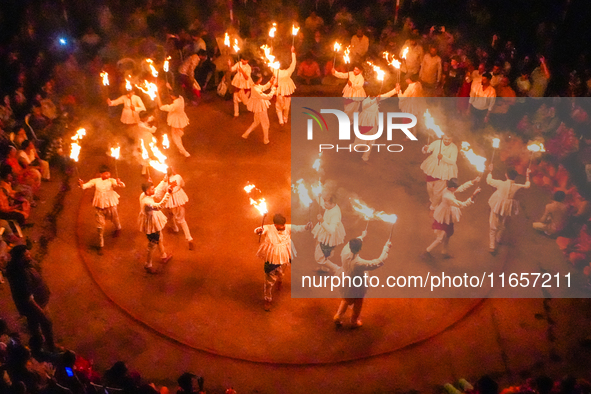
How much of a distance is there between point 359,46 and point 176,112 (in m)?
7.21

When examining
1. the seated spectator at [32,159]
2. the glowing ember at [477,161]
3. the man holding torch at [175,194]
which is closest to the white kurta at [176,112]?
the man holding torch at [175,194]

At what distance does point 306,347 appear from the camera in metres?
8.70

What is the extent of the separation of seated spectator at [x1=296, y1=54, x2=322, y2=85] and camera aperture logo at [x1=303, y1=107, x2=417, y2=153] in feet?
5.15

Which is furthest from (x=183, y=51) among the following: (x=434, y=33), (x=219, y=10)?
(x=434, y=33)

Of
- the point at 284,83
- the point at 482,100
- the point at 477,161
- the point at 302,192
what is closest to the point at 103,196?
the point at 302,192

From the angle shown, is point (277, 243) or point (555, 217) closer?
point (277, 243)

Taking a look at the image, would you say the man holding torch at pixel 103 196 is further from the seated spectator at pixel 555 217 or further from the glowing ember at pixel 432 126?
the seated spectator at pixel 555 217

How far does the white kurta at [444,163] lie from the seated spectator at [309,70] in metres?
6.43

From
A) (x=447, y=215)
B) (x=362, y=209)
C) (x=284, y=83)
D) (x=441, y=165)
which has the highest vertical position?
(x=284, y=83)

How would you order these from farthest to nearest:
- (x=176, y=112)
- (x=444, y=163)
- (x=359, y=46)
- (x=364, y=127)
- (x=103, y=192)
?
(x=359, y=46) < (x=364, y=127) < (x=176, y=112) < (x=444, y=163) < (x=103, y=192)

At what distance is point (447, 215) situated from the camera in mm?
9719

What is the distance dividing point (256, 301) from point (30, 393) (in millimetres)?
3806

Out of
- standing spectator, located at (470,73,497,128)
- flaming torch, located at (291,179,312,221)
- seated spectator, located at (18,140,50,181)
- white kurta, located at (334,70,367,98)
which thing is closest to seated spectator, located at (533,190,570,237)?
standing spectator, located at (470,73,497,128)

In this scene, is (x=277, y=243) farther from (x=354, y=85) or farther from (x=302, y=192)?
(x=354, y=85)
